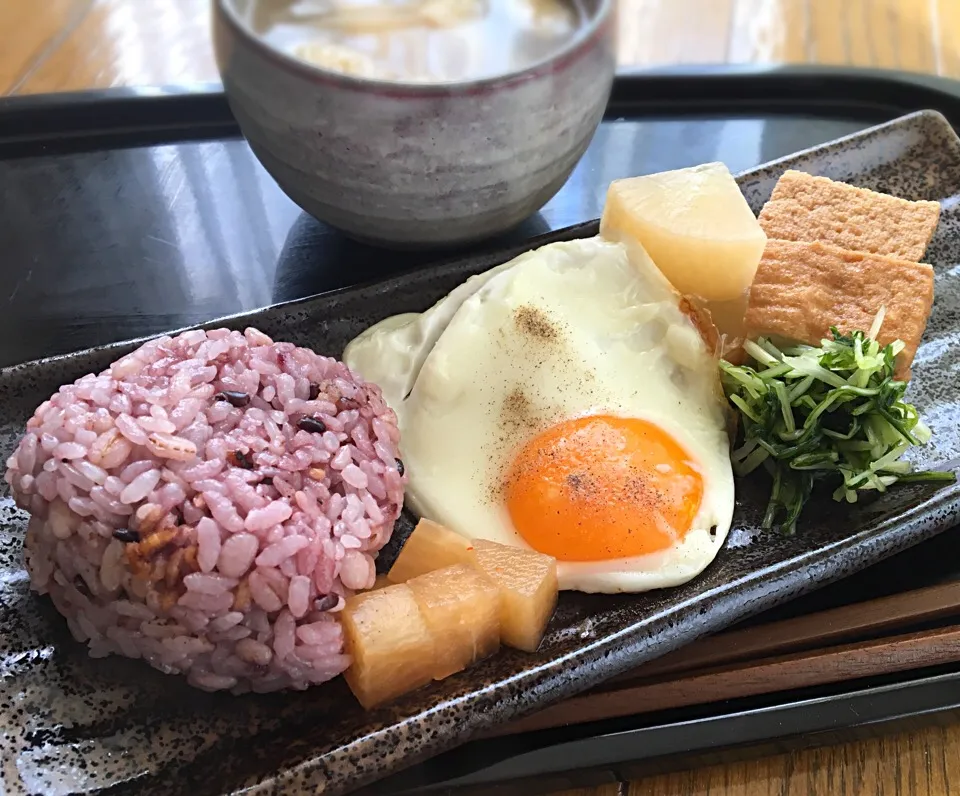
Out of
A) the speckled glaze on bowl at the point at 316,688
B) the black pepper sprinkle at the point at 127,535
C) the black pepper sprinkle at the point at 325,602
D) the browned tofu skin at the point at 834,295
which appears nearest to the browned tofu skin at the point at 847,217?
the browned tofu skin at the point at 834,295

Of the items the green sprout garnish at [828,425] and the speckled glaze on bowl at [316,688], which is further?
the green sprout garnish at [828,425]

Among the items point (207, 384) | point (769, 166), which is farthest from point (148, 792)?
point (769, 166)

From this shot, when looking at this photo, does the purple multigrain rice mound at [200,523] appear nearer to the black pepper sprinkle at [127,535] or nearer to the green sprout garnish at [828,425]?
the black pepper sprinkle at [127,535]

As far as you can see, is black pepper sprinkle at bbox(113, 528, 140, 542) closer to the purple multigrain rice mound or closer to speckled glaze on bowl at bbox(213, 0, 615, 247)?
the purple multigrain rice mound

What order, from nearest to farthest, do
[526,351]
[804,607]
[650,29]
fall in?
[804,607]
[526,351]
[650,29]

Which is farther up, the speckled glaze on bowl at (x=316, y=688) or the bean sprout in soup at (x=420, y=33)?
the bean sprout in soup at (x=420, y=33)

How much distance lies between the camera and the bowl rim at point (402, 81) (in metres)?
1.85

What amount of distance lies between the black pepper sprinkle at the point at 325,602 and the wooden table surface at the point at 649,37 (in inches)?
83.4

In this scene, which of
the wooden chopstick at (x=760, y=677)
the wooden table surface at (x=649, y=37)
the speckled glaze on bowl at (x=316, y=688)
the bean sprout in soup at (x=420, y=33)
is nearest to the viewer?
the speckled glaze on bowl at (x=316, y=688)

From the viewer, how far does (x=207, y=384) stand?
172 cm

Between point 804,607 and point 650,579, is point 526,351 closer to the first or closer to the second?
point 650,579

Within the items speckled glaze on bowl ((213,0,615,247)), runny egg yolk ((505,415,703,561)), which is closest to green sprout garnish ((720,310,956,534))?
runny egg yolk ((505,415,703,561))

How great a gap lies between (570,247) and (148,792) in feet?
4.56

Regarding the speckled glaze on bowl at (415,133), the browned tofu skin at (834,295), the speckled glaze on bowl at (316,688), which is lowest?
the speckled glaze on bowl at (316,688)
